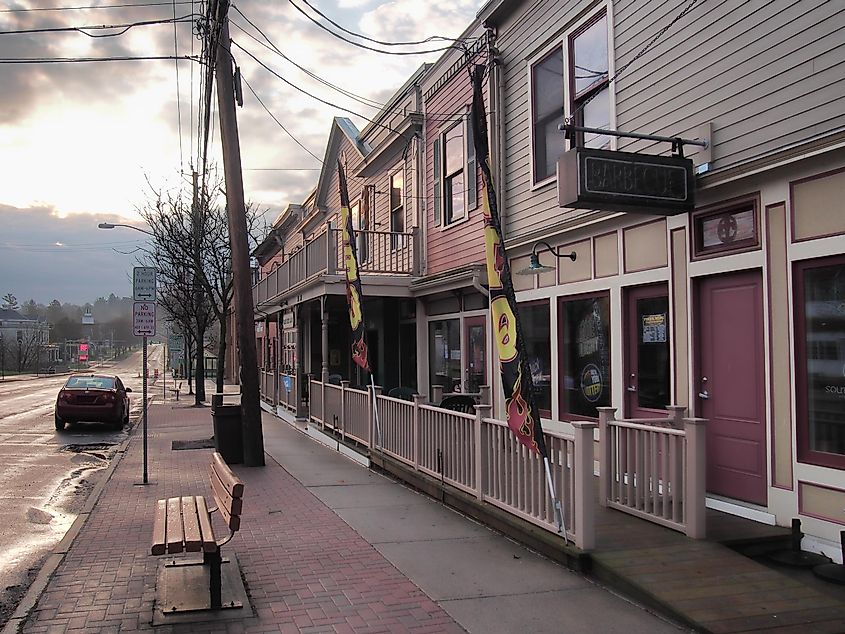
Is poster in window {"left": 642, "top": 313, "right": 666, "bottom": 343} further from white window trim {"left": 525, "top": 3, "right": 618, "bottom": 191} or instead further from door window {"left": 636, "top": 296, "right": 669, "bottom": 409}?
white window trim {"left": 525, "top": 3, "right": 618, "bottom": 191}

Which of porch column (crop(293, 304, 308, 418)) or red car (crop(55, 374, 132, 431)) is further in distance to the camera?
red car (crop(55, 374, 132, 431))

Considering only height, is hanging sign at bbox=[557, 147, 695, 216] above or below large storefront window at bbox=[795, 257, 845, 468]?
above

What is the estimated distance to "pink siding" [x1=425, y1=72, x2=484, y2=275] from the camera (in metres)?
12.8

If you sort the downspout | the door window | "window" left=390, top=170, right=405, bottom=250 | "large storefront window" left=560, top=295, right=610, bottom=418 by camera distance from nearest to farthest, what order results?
the door window, "large storefront window" left=560, top=295, right=610, bottom=418, the downspout, "window" left=390, top=170, right=405, bottom=250

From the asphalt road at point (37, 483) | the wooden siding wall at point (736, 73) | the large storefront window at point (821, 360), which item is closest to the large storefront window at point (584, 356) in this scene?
the wooden siding wall at point (736, 73)

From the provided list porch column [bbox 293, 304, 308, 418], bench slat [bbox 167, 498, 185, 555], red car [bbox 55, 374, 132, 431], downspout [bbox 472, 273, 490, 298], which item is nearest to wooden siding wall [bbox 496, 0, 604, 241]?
downspout [bbox 472, 273, 490, 298]

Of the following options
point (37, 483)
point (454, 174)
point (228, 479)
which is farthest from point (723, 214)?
point (37, 483)

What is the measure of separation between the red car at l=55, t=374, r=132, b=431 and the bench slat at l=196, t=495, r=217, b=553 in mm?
14099

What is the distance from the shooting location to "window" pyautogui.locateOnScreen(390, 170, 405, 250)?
54.7 ft

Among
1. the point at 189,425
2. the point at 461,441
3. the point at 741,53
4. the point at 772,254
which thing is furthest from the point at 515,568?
the point at 189,425

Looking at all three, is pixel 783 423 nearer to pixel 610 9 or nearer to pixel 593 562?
pixel 593 562

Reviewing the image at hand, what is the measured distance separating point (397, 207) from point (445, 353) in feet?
14.3

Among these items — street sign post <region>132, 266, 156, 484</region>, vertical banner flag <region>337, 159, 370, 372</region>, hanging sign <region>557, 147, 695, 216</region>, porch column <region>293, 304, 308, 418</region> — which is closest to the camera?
hanging sign <region>557, 147, 695, 216</region>

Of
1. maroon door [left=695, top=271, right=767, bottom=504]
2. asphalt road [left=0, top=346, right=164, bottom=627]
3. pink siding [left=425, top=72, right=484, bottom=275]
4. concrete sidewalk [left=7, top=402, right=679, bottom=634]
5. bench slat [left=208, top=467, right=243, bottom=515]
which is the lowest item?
asphalt road [left=0, top=346, right=164, bottom=627]
